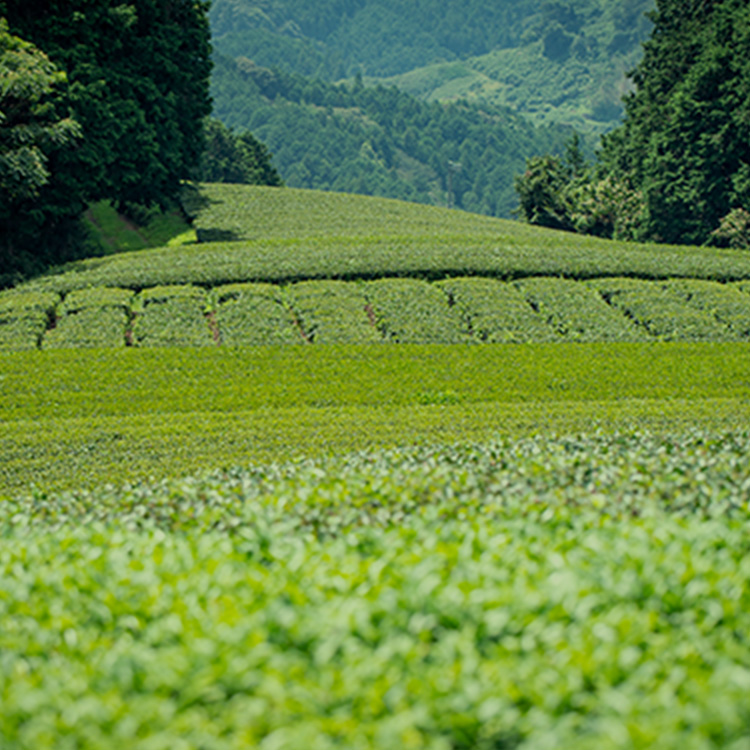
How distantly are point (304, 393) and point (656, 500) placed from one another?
46.4 feet

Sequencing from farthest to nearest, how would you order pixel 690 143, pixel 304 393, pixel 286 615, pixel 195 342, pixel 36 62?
pixel 690 143, pixel 36 62, pixel 195 342, pixel 304 393, pixel 286 615

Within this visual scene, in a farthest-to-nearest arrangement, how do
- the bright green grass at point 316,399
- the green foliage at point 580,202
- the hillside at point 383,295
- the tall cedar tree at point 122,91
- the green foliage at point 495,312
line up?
the green foliage at point 580,202 < the tall cedar tree at point 122,91 < the green foliage at point 495,312 < the hillside at point 383,295 < the bright green grass at point 316,399

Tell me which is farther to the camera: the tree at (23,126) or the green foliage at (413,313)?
the tree at (23,126)

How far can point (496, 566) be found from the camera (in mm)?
7023

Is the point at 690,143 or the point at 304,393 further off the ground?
the point at 690,143

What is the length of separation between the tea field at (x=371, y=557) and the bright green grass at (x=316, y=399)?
0.11 m

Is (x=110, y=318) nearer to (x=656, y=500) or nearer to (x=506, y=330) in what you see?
(x=506, y=330)

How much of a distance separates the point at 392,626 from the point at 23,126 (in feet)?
112

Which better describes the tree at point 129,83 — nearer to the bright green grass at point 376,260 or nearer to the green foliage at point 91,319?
the bright green grass at point 376,260

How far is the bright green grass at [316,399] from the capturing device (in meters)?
17.7

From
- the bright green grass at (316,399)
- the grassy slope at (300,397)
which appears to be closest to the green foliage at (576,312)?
the bright green grass at (316,399)

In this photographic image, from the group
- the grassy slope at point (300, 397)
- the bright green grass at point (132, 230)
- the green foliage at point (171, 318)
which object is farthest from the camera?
the bright green grass at point (132, 230)

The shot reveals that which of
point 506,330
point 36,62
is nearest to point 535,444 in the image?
point 506,330

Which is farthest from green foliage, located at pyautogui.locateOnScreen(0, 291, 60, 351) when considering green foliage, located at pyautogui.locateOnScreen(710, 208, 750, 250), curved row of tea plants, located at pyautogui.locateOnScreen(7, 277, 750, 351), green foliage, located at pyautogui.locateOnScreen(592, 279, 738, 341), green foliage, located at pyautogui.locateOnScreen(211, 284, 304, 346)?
green foliage, located at pyautogui.locateOnScreen(710, 208, 750, 250)
